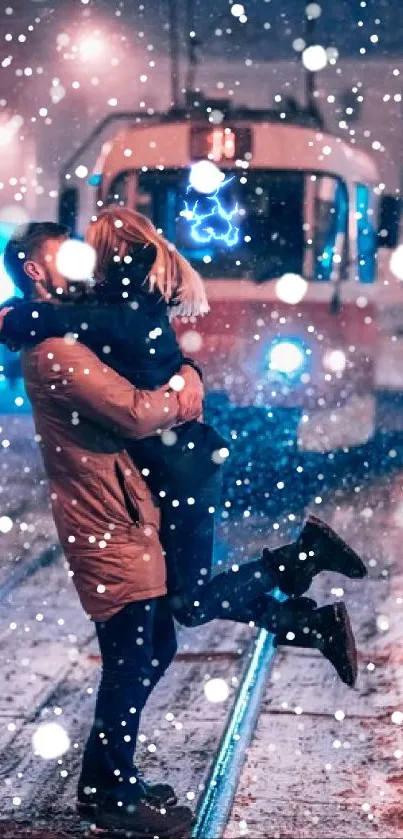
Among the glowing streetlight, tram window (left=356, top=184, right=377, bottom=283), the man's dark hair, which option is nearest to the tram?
tram window (left=356, top=184, right=377, bottom=283)

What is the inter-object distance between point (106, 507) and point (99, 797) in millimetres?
900

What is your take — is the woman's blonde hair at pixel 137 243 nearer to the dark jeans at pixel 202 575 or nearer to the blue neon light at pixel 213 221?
the dark jeans at pixel 202 575

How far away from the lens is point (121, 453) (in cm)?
373

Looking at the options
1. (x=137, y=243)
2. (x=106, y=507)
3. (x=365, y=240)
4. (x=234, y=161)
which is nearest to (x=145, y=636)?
(x=106, y=507)

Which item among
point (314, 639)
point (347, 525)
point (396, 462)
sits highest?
point (314, 639)

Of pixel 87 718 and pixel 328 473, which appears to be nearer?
pixel 87 718

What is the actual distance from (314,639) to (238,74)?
23.1m

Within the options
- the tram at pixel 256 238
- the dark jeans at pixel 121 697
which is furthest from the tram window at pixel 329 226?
the dark jeans at pixel 121 697

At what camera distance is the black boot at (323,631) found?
396 cm

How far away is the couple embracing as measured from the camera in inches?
144

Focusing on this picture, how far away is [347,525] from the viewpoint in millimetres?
8680

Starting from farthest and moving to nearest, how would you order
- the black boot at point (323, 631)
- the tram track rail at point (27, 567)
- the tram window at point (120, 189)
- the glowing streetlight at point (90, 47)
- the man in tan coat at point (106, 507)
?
1. the glowing streetlight at point (90, 47)
2. the tram window at point (120, 189)
3. the tram track rail at point (27, 567)
4. the black boot at point (323, 631)
5. the man in tan coat at point (106, 507)

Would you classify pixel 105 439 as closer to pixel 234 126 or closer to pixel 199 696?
pixel 199 696

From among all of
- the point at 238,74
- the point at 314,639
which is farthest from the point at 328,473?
the point at 238,74
